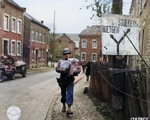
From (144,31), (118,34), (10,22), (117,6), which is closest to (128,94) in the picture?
(118,34)

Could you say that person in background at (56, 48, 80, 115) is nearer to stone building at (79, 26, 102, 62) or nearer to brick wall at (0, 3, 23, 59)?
brick wall at (0, 3, 23, 59)

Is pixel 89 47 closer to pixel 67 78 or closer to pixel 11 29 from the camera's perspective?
pixel 11 29

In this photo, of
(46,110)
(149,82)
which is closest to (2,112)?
(46,110)

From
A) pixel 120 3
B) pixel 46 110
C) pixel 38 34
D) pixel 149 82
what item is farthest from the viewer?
pixel 38 34

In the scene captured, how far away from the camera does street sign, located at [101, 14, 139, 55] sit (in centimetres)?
554

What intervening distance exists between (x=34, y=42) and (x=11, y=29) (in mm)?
10006

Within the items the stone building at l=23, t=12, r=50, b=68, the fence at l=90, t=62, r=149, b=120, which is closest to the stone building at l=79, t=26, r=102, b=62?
the stone building at l=23, t=12, r=50, b=68

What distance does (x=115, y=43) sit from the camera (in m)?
5.59

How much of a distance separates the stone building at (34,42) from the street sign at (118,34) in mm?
25100

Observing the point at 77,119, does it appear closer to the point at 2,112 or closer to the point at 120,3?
the point at 2,112

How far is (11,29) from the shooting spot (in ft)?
82.3

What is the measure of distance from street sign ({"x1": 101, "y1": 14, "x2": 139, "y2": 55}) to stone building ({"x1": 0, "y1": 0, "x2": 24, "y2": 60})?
1703 centimetres

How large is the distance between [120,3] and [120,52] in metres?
4.36

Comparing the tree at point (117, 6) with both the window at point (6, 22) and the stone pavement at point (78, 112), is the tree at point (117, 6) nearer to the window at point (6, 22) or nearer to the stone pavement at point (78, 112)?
the stone pavement at point (78, 112)
